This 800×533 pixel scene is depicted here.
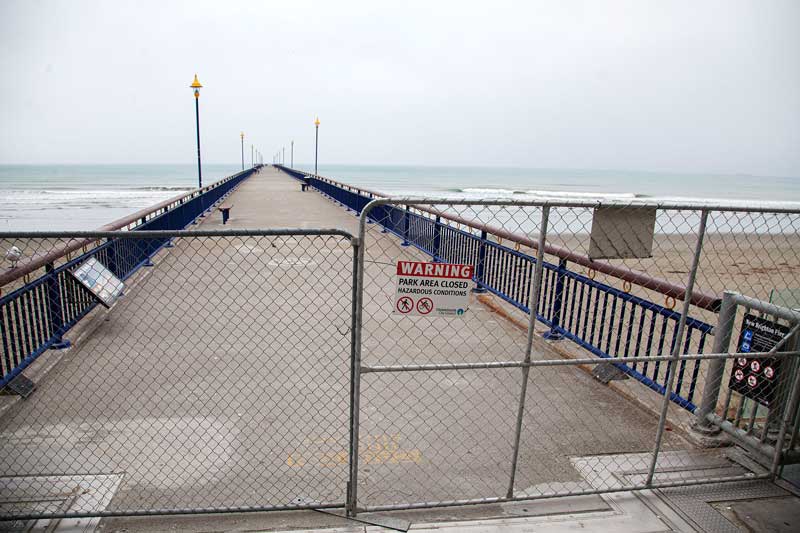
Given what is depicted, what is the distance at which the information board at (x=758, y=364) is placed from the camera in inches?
157

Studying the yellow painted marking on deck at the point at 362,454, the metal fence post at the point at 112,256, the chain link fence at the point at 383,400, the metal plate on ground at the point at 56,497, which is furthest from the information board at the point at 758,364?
the metal fence post at the point at 112,256

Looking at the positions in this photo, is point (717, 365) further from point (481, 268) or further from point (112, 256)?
point (112, 256)

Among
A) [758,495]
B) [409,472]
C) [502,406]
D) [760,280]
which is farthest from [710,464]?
[760,280]

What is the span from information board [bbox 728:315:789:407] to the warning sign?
2.51 meters

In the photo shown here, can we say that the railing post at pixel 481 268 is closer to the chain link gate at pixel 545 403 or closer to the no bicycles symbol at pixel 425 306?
the chain link gate at pixel 545 403

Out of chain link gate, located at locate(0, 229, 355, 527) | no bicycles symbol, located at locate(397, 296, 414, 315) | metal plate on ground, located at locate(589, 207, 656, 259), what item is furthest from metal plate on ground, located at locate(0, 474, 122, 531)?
metal plate on ground, located at locate(589, 207, 656, 259)

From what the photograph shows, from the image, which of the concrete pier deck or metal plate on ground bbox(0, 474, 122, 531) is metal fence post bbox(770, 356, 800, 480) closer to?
the concrete pier deck

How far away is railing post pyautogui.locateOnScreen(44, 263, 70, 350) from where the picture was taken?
19.1 feet

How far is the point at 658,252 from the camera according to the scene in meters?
19.5

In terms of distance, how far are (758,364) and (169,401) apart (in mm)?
5307

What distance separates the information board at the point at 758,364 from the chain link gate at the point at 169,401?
11.1ft

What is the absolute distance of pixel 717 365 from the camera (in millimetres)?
4336

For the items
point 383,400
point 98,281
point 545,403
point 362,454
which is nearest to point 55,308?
point 98,281

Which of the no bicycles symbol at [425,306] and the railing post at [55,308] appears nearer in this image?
the no bicycles symbol at [425,306]
